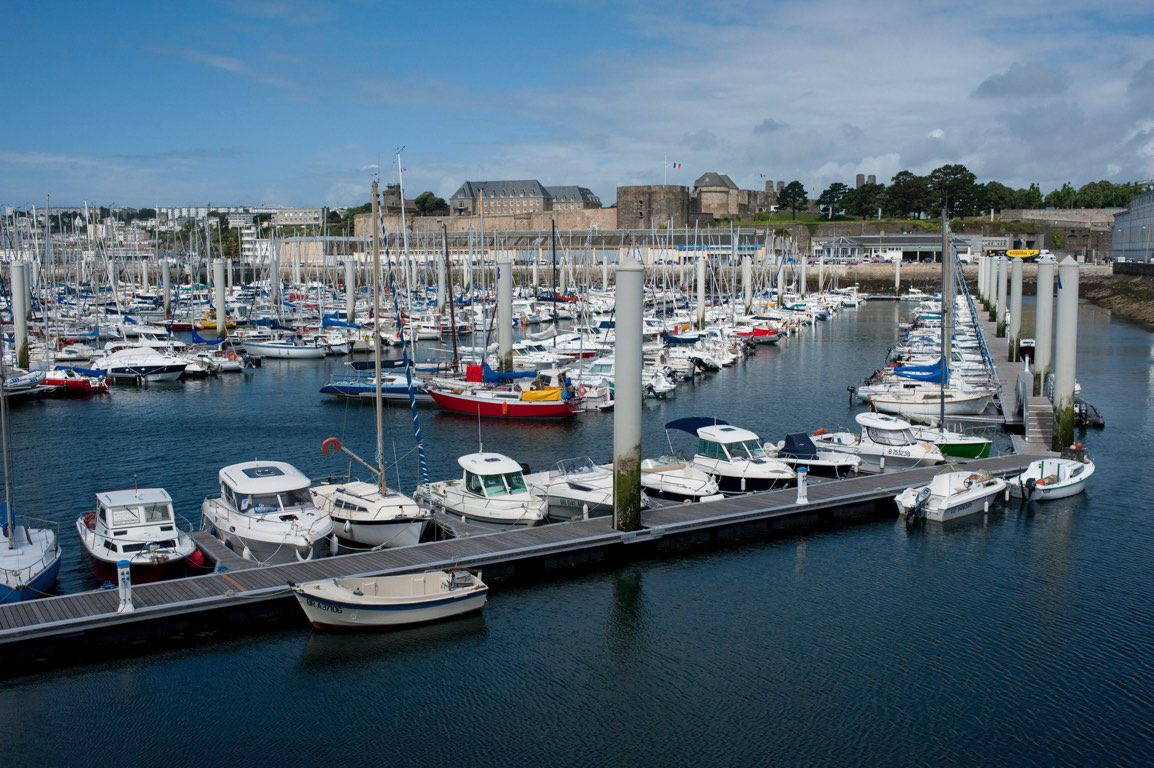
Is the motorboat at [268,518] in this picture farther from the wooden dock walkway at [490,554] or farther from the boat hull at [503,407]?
the boat hull at [503,407]

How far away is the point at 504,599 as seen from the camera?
19797mm

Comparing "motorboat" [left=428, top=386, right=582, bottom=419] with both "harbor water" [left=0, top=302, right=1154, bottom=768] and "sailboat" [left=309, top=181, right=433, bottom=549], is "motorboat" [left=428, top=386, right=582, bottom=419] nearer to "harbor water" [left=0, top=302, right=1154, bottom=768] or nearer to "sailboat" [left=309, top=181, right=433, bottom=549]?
"harbor water" [left=0, top=302, right=1154, bottom=768]

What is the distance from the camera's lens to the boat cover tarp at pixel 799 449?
27781 mm

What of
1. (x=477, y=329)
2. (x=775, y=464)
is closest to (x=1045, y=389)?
(x=775, y=464)

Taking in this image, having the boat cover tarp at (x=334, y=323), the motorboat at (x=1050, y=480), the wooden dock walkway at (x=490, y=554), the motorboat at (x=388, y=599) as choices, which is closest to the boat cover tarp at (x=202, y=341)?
the boat cover tarp at (x=334, y=323)

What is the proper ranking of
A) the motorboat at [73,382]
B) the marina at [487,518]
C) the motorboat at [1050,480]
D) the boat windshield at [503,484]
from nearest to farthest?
1. the marina at [487,518]
2. the boat windshield at [503,484]
3. the motorboat at [1050,480]
4. the motorboat at [73,382]

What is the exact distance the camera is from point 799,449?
27844 mm

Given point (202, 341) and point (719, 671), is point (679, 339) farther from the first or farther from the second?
point (719, 671)

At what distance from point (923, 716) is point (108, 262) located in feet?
257

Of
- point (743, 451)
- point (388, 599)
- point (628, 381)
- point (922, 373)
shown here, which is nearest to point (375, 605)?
point (388, 599)

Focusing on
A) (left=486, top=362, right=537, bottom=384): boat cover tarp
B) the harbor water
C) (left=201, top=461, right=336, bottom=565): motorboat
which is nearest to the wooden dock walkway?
(left=201, top=461, right=336, bottom=565): motorboat

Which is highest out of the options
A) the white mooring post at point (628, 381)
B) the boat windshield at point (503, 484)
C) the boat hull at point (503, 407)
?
the white mooring post at point (628, 381)

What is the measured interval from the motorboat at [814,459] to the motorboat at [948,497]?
90.0 inches

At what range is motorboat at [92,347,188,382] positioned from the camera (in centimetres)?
4916
